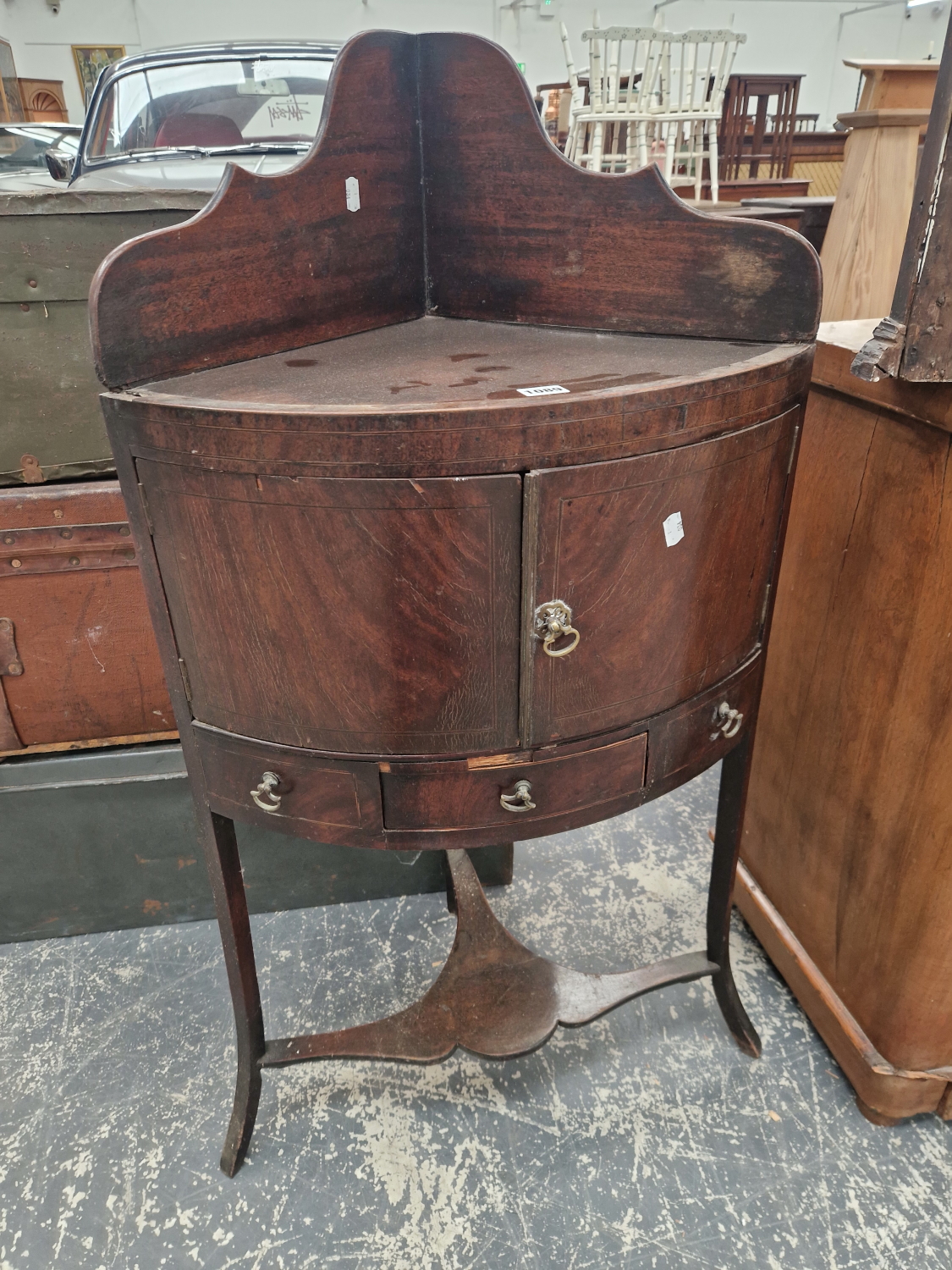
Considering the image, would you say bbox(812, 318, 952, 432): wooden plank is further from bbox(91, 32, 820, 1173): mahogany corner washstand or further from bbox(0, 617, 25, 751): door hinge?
bbox(0, 617, 25, 751): door hinge

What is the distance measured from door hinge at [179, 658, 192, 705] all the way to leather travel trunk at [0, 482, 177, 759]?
685mm

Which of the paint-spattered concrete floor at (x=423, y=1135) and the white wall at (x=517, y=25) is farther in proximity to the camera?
the white wall at (x=517, y=25)

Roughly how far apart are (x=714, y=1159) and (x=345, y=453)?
1.26m

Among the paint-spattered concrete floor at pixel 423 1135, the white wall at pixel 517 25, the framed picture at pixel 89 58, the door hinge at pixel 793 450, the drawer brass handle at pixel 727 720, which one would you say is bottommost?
the paint-spattered concrete floor at pixel 423 1135

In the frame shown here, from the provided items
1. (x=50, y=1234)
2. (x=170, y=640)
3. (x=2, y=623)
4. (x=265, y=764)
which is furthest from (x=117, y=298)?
(x=50, y=1234)

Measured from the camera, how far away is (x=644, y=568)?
3.12ft

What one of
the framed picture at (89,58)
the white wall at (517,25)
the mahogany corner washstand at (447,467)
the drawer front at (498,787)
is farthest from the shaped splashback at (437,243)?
the framed picture at (89,58)

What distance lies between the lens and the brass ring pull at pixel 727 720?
1.16m

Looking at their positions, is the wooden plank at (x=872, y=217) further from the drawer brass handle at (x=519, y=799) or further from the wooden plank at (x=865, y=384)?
the drawer brass handle at (x=519, y=799)

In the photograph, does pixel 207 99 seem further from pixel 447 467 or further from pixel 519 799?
pixel 519 799

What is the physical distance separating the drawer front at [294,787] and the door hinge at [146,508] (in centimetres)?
26

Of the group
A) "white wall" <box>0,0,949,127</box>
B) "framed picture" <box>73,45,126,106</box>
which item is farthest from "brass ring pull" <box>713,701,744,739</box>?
"framed picture" <box>73,45,126,106</box>

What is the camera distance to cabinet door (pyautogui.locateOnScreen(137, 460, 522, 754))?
861 millimetres

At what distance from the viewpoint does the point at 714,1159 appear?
4.55 ft
